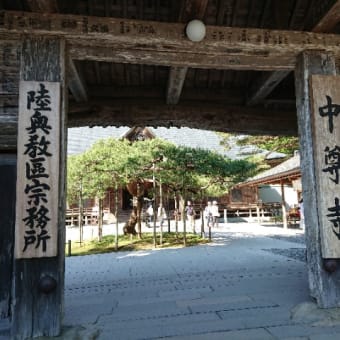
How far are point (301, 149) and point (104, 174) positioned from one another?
8124mm

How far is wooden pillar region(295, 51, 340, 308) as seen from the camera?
126 inches

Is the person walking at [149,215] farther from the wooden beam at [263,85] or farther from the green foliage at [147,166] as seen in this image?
the wooden beam at [263,85]

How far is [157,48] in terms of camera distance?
326 cm

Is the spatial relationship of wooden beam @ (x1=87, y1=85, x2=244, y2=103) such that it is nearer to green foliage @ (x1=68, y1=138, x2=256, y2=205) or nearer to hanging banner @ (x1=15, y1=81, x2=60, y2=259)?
hanging banner @ (x1=15, y1=81, x2=60, y2=259)

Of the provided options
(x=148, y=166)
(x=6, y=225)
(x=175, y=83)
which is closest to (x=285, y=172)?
(x=148, y=166)

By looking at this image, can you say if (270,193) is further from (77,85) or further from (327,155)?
(327,155)

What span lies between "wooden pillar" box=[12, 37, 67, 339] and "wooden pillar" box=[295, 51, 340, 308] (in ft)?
8.23

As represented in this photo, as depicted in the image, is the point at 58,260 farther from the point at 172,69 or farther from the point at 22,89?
the point at 172,69

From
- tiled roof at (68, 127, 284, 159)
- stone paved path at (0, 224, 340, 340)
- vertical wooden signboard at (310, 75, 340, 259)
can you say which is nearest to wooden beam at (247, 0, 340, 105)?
vertical wooden signboard at (310, 75, 340, 259)

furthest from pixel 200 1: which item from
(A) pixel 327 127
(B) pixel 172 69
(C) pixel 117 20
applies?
(A) pixel 327 127

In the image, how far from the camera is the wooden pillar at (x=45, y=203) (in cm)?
274

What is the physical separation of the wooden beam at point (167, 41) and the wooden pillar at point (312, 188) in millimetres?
164

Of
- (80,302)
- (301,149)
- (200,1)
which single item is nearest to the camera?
(200,1)

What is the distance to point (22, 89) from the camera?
2.93 metres
